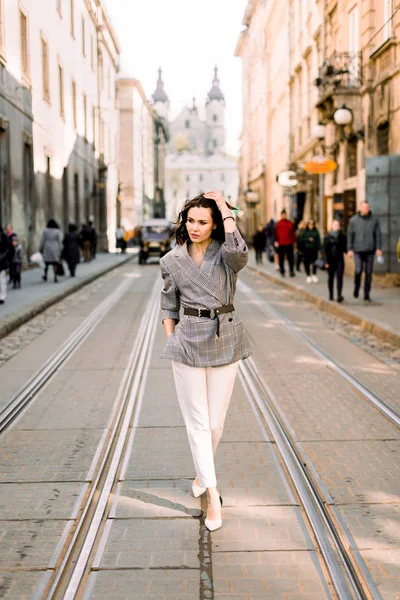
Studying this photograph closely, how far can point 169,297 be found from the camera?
170 inches

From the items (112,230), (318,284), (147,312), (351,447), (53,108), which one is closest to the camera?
(351,447)

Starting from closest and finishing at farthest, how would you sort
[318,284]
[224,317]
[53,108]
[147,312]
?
1. [224,317]
2. [147,312]
3. [318,284]
4. [53,108]

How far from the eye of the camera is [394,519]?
430cm

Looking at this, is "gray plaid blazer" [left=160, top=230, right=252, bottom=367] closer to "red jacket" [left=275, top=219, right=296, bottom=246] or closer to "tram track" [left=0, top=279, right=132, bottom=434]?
"tram track" [left=0, top=279, right=132, bottom=434]

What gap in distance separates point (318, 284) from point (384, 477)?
15297 millimetres

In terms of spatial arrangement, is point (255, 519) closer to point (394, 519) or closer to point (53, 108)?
point (394, 519)

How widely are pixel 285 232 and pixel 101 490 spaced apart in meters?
18.1

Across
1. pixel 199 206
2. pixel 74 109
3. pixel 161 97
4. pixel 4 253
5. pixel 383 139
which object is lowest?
pixel 4 253

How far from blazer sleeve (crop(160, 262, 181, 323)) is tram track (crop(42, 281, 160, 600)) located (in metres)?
1.13

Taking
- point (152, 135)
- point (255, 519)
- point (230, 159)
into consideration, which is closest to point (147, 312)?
point (255, 519)

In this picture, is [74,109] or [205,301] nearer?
[205,301]

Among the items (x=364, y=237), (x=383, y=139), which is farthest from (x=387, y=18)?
(x=364, y=237)

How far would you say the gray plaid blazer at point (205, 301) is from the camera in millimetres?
4191

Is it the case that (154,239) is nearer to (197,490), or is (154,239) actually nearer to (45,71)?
(45,71)
